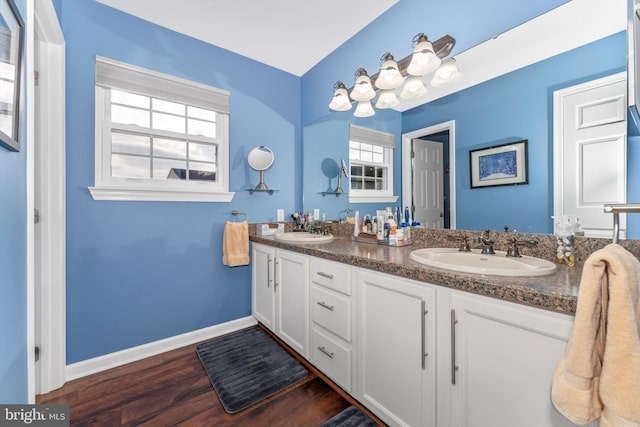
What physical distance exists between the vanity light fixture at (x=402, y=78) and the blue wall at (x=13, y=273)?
1760mm

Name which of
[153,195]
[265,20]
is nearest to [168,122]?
[153,195]

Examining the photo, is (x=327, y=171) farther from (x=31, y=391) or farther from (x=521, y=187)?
(x=31, y=391)

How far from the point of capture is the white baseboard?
1.72 m

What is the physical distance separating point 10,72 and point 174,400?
171 cm

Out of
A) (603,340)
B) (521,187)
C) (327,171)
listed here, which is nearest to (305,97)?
(327,171)

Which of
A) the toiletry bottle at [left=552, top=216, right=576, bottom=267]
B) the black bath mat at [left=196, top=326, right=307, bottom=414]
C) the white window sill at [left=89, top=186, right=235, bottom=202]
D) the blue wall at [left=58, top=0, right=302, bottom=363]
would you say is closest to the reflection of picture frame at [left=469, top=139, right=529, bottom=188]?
the toiletry bottle at [left=552, top=216, right=576, bottom=267]

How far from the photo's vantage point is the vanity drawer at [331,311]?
142 cm

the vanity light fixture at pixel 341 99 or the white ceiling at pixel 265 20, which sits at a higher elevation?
the white ceiling at pixel 265 20

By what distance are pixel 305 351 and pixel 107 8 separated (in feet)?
8.97

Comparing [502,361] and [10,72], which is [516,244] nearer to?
[502,361]

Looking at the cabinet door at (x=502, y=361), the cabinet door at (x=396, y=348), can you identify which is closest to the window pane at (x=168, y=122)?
the cabinet door at (x=396, y=348)

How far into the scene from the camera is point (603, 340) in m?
0.65

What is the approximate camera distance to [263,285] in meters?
2.24

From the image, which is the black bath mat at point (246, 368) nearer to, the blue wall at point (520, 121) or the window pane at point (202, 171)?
the window pane at point (202, 171)
